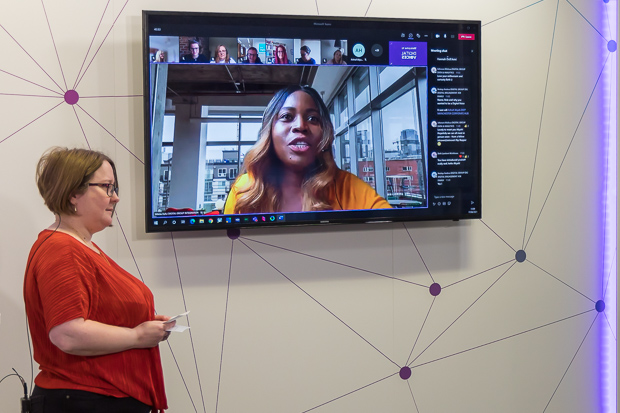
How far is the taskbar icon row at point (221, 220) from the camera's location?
233 cm

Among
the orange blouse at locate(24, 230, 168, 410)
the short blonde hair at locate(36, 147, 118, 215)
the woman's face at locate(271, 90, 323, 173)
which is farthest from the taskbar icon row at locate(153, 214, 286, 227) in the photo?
the short blonde hair at locate(36, 147, 118, 215)

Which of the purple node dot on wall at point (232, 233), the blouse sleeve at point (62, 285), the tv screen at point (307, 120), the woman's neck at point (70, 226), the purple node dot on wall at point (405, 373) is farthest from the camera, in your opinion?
the purple node dot on wall at point (405, 373)

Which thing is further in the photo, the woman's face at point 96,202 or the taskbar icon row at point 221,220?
the taskbar icon row at point 221,220

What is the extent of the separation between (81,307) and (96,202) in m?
0.32

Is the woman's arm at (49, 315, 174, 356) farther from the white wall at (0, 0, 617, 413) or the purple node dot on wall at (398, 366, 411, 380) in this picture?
the purple node dot on wall at (398, 366, 411, 380)

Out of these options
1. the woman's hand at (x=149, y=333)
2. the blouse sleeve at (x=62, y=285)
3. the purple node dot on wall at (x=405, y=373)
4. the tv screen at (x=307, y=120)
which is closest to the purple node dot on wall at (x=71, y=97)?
the tv screen at (x=307, y=120)

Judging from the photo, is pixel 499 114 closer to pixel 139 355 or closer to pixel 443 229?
pixel 443 229

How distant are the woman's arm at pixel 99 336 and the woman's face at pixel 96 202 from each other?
308 millimetres

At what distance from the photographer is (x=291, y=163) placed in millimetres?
2416

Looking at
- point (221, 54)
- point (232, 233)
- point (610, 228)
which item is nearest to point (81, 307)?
point (232, 233)

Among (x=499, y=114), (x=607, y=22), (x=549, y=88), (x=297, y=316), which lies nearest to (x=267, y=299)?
(x=297, y=316)

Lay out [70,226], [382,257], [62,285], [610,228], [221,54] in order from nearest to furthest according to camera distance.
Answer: [62,285], [70,226], [221,54], [382,257], [610,228]

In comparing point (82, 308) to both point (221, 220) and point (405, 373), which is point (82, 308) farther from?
point (405, 373)

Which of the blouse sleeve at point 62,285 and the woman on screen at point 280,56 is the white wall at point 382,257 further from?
the blouse sleeve at point 62,285
